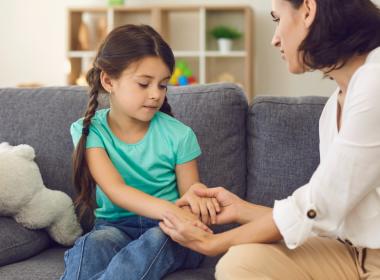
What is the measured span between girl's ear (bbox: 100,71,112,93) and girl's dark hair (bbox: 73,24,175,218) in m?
0.01

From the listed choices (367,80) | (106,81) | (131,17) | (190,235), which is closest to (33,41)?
(131,17)

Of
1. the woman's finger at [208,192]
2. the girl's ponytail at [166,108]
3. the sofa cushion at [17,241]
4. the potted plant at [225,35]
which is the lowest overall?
the sofa cushion at [17,241]

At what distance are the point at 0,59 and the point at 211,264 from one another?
4186 mm

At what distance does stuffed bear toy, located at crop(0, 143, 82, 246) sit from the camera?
186cm

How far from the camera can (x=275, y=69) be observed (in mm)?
5273

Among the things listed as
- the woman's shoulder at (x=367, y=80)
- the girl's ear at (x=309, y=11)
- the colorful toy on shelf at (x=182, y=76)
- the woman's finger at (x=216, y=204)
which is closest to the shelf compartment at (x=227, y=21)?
the colorful toy on shelf at (x=182, y=76)

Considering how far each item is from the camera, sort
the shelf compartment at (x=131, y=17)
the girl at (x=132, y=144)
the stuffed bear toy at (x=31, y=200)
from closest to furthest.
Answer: the girl at (x=132, y=144) < the stuffed bear toy at (x=31, y=200) < the shelf compartment at (x=131, y=17)

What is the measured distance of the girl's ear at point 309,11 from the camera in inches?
56.5

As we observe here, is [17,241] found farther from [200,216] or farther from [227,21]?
[227,21]

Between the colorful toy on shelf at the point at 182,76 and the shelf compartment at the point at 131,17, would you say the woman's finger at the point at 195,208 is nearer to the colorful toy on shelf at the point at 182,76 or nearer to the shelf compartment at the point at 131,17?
the colorful toy on shelf at the point at 182,76

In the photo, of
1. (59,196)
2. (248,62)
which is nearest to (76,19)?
(248,62)

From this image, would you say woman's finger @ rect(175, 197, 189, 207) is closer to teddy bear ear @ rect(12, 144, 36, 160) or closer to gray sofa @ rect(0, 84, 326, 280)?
gray sofa @ rect(0, 84, 326, 280)

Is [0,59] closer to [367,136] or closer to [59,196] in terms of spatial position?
[59,196]

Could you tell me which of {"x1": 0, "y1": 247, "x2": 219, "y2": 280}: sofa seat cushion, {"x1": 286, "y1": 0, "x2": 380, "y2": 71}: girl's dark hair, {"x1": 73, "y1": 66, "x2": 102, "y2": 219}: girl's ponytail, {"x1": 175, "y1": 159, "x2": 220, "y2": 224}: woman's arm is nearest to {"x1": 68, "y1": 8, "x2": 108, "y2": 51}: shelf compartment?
{"x1": 73, "y1": 66, "x2": 102, "y2": 219}: girl's ponytail
